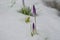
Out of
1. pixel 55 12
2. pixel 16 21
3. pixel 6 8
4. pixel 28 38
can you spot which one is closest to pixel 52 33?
pixel 28 38

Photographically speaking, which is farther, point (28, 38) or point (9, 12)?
point (9, 12)

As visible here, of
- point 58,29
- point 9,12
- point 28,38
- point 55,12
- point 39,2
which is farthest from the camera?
point 39,2

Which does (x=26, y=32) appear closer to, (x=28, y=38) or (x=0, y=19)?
(x=28, y=38)

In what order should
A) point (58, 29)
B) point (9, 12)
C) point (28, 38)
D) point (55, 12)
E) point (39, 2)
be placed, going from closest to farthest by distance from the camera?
point (28, 38) < point (58, 29) < point (9, 12) < point (55, 12) < point (39, 2)

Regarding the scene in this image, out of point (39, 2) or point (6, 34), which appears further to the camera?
point (39, 2)

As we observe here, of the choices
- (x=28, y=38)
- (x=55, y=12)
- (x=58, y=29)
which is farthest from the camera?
(x=55, y=12)

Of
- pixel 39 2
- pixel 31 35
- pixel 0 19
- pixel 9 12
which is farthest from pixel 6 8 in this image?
pixel 31 35
